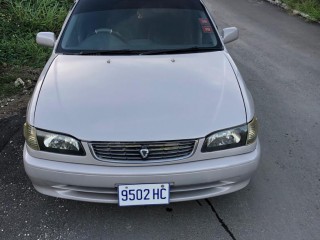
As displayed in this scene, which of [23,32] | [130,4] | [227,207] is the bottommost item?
[23,32]

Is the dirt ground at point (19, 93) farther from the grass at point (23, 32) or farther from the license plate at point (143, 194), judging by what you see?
the license plate at point (143, 194)

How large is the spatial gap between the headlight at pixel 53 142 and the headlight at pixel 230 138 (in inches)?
31.5

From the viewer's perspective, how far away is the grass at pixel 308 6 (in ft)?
29.7

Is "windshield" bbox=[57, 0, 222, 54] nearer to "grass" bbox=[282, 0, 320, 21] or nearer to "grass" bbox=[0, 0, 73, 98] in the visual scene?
"grass" bbox=[0, 0, 73, 98]

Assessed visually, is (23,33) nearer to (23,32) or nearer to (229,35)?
(23,32)

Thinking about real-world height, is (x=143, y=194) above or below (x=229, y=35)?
below

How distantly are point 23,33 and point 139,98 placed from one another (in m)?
4.71

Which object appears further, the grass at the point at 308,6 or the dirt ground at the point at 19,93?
the grass at the point at 308,6

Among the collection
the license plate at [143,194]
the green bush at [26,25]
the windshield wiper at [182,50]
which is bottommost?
the green bush at [26,25]

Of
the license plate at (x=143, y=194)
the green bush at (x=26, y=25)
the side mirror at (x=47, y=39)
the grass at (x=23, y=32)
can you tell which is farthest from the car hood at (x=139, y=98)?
the green bush at (x=26, y=25)

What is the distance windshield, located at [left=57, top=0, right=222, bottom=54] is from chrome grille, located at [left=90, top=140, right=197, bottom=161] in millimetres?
1180

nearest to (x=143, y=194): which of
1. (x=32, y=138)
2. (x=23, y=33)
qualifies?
(x=32, y=138)

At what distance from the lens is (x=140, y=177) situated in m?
2.48

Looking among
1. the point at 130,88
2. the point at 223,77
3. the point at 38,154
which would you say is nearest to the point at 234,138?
the point at 223,77
